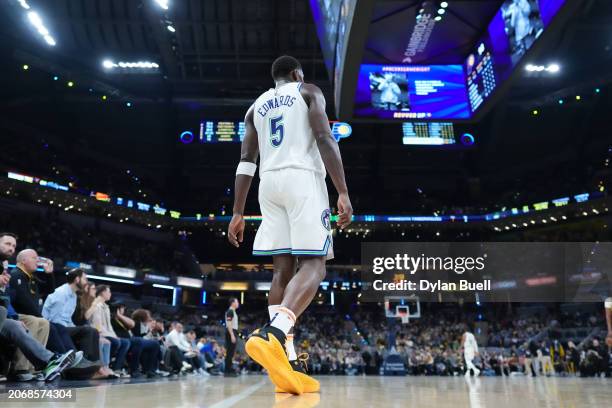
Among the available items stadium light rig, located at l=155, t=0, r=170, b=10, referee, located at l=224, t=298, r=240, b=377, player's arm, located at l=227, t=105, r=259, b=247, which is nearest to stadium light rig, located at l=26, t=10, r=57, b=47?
stadium light rig, located at l=155, t=0, r=170, b=10

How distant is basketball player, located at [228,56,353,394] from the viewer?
2490mm

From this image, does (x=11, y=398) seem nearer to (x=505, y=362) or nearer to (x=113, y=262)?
(x=505, y=362)

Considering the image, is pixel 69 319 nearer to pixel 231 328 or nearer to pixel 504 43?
pixel 231 328

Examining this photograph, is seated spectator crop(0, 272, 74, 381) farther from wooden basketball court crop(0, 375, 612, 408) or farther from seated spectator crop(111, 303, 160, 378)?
seated spectator crop(111, 303, 160, 378)

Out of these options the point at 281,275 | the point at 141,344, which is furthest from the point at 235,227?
the point at 141,344

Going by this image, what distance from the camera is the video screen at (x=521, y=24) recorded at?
5352 millimetres

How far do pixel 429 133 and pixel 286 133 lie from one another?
1913 centimetres

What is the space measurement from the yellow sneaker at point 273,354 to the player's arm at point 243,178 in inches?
32.5

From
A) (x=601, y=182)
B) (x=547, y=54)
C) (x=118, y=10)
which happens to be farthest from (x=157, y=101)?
(x=601, y=182)

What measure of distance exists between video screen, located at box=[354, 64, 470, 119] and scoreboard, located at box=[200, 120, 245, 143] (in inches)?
642

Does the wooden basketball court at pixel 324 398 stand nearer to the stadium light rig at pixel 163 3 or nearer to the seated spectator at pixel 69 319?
the seated spectator at pixel 69 319

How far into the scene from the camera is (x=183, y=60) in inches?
771

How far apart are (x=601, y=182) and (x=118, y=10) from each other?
69.7 ft

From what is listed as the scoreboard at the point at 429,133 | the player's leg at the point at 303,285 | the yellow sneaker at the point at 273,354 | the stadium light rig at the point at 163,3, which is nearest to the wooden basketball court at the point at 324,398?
the yellow sneaker at the point at 273,354
